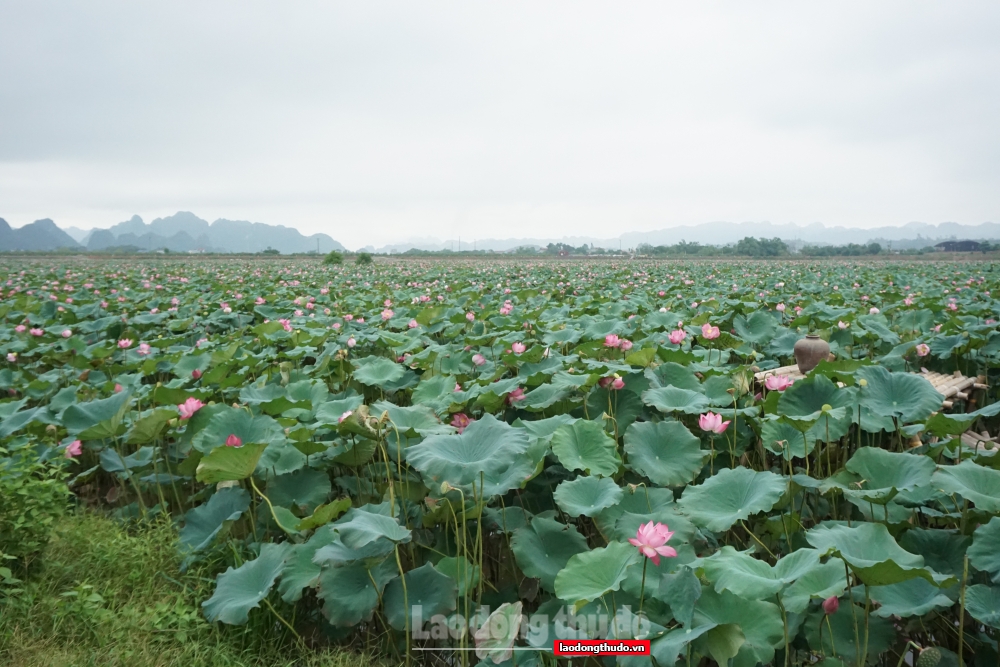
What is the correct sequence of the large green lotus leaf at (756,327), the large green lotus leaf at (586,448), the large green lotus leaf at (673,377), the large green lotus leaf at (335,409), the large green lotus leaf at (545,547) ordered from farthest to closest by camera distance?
the large green lotus leaf at (756,327), the large green lotus leaf at (673,377), the large green lotus leaf at (335,409), the large green lotus leaf at (586,448), the large green lotus leaf at (545,547)

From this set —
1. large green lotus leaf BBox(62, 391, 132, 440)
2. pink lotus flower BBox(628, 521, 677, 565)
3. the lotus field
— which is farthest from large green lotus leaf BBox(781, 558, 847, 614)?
large green lotus leaf BBox(62, 391, 132, 440)

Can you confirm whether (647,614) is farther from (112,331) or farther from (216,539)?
(112,331)

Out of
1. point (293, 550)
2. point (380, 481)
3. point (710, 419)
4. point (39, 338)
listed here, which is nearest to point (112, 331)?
point (39, 338)

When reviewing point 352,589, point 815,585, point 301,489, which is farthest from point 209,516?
point 815,585

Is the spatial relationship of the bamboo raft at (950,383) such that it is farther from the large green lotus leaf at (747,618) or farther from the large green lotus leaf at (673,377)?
the large green lotus leaf at (747,618)

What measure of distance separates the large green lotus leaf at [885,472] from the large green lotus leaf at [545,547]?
2.70 feet

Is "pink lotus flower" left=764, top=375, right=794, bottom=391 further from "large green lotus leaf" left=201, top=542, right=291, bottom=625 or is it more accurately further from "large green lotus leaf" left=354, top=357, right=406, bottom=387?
"large green lotus leaf" left=201, top=542, right=291, bottom=625

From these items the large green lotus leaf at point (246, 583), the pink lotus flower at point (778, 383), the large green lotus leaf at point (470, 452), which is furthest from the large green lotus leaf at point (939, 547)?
the large green lotus leaf at point (246, 583)

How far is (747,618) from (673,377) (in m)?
1.44

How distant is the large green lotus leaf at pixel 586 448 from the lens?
1.77 meters

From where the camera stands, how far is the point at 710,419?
1.89 meters

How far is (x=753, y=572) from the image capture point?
128cm

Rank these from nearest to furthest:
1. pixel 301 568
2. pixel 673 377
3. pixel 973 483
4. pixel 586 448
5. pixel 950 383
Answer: pixel 973 483, pixel 301 568, pixel 586 448, pixel 673 377, pixel 950 383

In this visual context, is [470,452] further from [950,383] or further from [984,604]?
[950,383]
